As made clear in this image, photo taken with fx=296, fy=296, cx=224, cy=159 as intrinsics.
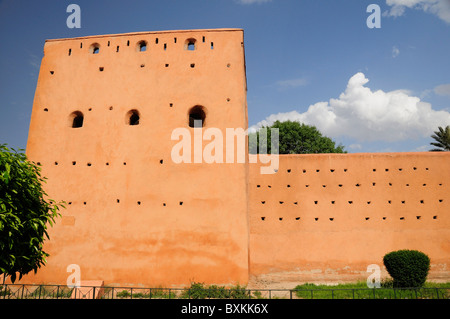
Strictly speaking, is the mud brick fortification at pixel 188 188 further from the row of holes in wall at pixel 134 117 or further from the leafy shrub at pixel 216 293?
the leafy shrub at pixel 216 293

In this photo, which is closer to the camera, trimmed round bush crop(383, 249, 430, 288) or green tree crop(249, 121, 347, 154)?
trimmed round bush crop(383, 249, 430, 288)

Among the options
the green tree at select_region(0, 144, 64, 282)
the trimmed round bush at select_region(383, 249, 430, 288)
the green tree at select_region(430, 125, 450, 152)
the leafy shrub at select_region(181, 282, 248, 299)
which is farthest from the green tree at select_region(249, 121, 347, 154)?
the green tree at select_region(0, 144, 64, 282)

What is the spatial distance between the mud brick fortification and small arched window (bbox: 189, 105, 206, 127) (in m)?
0.10

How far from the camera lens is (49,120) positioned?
11484mm

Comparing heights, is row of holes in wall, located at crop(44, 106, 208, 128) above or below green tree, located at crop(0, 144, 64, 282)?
above

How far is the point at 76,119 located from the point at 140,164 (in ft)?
12.5

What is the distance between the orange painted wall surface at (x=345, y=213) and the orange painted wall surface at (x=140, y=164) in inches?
77.2

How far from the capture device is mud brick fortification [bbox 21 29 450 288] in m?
10.2

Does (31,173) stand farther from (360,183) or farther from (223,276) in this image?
(360,183)

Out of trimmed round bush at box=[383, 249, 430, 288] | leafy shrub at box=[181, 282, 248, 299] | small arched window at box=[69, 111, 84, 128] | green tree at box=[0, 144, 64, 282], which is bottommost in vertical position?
leafy shrub at box=[181, 282, 248, 299]

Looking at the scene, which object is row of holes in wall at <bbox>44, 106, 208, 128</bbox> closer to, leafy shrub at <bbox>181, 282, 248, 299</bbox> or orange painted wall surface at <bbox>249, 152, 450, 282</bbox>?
orange painted wall surface at <bbox>249, 152, 450, 282</bbox>
